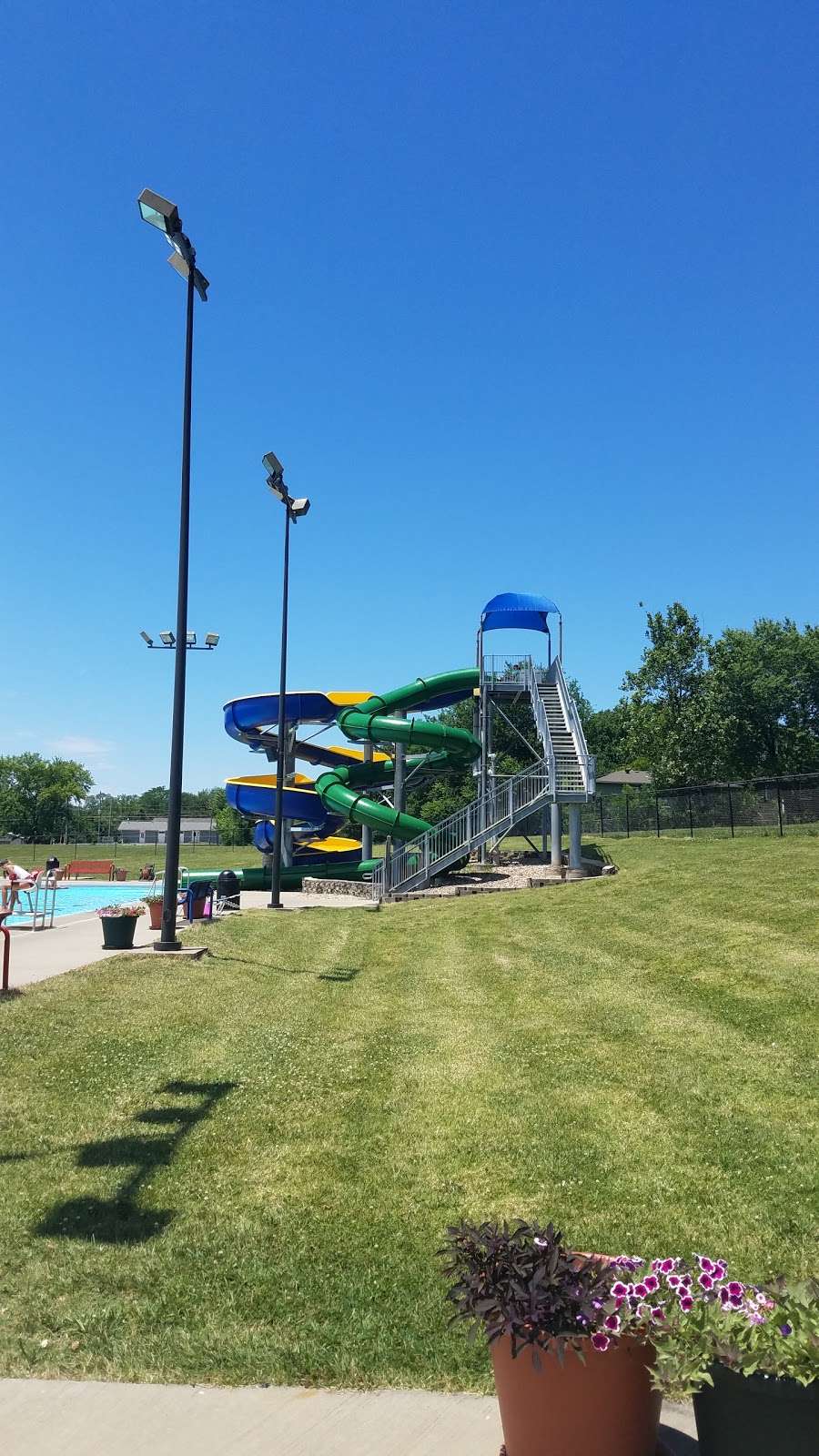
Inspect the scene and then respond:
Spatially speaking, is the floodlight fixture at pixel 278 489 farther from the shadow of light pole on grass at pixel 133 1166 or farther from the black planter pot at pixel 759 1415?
the black planter pot at pixel 759 1415

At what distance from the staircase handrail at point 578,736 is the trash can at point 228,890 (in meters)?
9.98

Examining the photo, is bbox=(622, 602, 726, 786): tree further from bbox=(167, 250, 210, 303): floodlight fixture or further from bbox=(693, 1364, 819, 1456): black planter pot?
bbox=(693, 1364, 819, 1456): black planter pot

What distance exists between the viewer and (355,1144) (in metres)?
5.79

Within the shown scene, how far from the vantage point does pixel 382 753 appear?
39031mm

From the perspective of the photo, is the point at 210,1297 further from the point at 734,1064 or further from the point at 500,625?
the point at 500,625

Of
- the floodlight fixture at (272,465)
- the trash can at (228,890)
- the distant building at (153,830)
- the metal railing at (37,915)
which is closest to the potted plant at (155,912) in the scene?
the metal railing at (37,915)

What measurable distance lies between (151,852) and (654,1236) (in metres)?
77.2

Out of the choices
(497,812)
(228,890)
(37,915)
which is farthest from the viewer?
(497,812)

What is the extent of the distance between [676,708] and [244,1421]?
1879 inches

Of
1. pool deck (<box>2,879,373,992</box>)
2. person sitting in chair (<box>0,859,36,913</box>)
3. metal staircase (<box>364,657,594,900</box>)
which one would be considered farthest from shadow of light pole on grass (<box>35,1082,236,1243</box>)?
metal staircase (<box>364,657,594,900</box>)

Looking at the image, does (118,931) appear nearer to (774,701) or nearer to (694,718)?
(694,718)

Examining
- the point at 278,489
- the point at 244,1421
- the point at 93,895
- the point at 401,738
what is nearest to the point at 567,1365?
the point at 244,1421

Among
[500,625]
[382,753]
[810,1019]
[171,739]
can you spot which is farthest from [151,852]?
[810,1019]

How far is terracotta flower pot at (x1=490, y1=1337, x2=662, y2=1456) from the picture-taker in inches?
99.7
